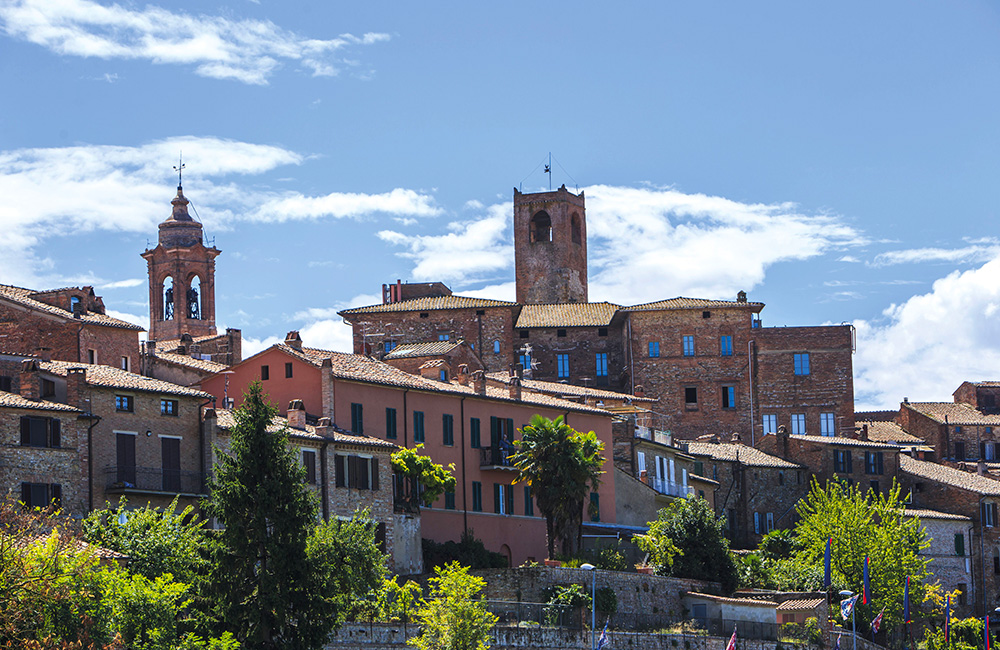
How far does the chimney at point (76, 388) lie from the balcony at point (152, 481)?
1952mm

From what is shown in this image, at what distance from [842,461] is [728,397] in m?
11.1

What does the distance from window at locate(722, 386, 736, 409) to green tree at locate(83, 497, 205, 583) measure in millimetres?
53970

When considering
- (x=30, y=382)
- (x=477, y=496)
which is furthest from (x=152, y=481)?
(x=477, y=496)

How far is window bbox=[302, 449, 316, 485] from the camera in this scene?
5088 centimetres

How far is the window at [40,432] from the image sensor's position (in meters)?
44.3

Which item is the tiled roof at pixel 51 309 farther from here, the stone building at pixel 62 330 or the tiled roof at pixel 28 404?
the tiled roof at pixel 28 404

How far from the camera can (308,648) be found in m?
37.9

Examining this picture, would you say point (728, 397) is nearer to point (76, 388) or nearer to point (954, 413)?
point (954, 413)

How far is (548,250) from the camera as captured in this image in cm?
11381

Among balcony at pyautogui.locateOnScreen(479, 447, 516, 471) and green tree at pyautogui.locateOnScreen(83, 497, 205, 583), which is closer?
green tree at pyautogui.locateOnScreen(83, 497, 205, 583)

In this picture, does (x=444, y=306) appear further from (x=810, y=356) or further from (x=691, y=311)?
(x=810, y=356)

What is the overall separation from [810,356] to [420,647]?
179 feet

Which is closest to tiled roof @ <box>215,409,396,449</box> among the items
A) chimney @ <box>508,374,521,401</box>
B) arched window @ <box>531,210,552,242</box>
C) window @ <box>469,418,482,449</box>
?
window @ <box>469,418,482,449</box>

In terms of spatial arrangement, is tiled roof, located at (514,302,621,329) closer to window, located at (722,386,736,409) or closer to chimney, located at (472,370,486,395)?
window, located at (722,386,736,409)
